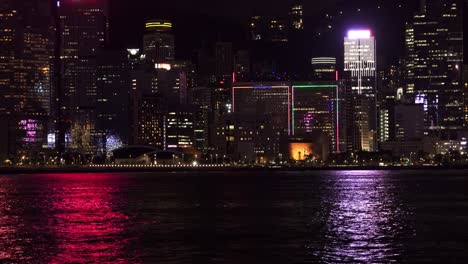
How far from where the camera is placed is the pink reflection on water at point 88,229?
56.4m

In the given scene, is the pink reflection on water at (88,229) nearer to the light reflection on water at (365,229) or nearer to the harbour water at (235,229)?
the harbour water at (235,229)

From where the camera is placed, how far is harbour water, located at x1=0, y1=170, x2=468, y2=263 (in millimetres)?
56656

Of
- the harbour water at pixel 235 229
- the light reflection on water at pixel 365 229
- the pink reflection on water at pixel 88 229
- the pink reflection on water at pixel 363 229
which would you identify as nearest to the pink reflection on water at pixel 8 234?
the harbour water at pixel 235 229

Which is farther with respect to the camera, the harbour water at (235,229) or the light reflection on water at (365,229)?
the light reflection on water at (365,229)

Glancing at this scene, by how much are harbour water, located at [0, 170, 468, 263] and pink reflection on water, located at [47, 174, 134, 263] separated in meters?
0.07

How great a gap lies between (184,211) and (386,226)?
2506 cm

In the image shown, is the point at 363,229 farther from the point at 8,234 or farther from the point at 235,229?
the point at 8,234

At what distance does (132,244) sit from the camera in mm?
62281

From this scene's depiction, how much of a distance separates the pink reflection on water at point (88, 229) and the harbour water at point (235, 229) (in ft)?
0.24

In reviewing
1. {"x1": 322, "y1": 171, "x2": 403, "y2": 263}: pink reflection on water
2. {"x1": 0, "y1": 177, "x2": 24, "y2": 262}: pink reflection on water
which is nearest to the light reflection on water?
{"x1": 322, "y1": 171, "x2": 403, "y2": 263}: pink reflection on water

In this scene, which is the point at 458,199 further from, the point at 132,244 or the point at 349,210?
the point at 132,244

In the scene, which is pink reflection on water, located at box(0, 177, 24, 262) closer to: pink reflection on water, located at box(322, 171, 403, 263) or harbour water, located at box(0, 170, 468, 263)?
harbour water, located at box(0, 170, 468, 263)

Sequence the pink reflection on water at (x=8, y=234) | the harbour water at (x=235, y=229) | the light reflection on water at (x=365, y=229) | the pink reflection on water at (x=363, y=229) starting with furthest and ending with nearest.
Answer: the pink reflection on water at (x=8, y=234) → the light reflection on water at (x=365, y=229) → the pink reflection on water at (x=363, y=229) → the harbour water at (x=235, y=229)

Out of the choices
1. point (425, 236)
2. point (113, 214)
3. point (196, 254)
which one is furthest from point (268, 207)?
point (196, 254)
